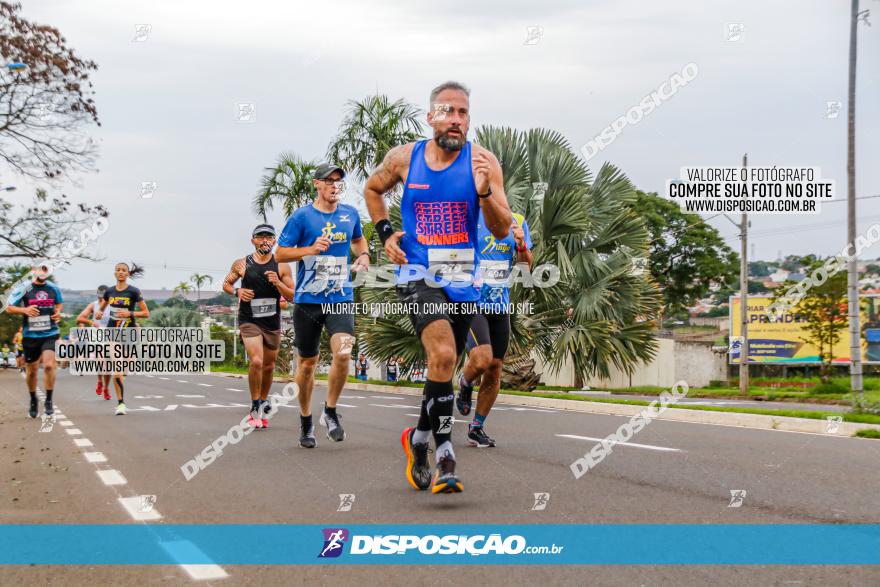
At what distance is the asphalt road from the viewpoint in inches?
151

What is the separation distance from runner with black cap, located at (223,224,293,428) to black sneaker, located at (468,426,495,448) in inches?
116

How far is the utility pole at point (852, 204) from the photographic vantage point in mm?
13761

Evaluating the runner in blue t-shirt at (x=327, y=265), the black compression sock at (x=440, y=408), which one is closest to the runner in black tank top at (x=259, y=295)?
the runner in blue t-shirt at (x=327, y=265)

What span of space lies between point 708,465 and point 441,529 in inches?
115

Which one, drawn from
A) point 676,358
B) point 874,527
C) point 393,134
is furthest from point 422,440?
point 676,358

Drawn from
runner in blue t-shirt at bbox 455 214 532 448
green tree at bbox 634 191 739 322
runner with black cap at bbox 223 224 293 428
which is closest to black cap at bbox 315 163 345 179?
runner in blue t-shirt at bbox 455 214 532 448

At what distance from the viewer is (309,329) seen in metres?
8.62

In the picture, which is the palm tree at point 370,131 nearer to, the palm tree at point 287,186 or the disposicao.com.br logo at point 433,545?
Result: the palm tree at point 287,186

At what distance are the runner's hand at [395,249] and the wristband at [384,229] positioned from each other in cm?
4

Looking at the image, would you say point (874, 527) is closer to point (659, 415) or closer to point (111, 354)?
point (659, 415)

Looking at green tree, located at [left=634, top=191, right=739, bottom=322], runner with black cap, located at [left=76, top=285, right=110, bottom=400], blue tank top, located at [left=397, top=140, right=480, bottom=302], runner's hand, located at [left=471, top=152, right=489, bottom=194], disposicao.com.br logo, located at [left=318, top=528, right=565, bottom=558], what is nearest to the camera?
disposicao.com.br logo, located at [left=318, top=528, right=565, bottom=558]

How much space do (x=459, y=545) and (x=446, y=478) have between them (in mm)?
987

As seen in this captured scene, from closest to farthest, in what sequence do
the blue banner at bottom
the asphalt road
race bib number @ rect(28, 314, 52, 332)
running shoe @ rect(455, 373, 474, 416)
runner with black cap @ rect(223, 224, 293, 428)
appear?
the asphalt road → the blue banner at bottom → running shoe @ rect(455, 373, 474, 416) → runner with black cap @ rect(223, 224, 293, 428) → race bib number @ rect(28, 314, 52, 332)

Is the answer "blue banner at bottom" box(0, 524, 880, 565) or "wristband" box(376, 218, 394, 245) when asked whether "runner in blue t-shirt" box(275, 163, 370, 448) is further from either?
"blue banner at bottom" box(0, 524, 880, 565)
